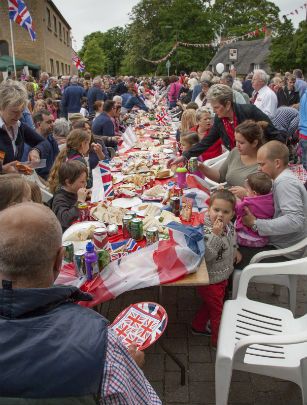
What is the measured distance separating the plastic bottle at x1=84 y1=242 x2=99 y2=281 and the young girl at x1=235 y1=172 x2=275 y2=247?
122 centimetres

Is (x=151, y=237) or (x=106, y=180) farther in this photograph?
(x=106, y=180)

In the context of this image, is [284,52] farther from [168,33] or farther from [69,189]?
[69,189]

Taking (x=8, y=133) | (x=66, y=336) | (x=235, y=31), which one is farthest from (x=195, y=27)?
(x=66, y=336)

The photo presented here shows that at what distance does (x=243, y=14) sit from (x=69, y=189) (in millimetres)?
59954

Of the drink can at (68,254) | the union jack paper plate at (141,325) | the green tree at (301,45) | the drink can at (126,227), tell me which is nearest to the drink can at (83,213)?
the drink can at (126,227)

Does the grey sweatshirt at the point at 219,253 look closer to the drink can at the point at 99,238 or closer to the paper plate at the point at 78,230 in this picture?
the drink can at the point at 99,238

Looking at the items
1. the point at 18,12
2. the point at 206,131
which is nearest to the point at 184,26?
the point at 18,12

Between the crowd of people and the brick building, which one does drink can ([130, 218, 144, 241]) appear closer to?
the crowd of people

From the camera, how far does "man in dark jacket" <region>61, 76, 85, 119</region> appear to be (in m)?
9.68

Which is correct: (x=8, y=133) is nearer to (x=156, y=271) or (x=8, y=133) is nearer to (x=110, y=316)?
(x=110, y=316)

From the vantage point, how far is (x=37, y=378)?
3.27 feet

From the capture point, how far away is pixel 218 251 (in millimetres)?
2613

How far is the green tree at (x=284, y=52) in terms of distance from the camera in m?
25.1

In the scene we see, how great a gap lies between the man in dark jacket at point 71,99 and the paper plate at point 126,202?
681 cm
